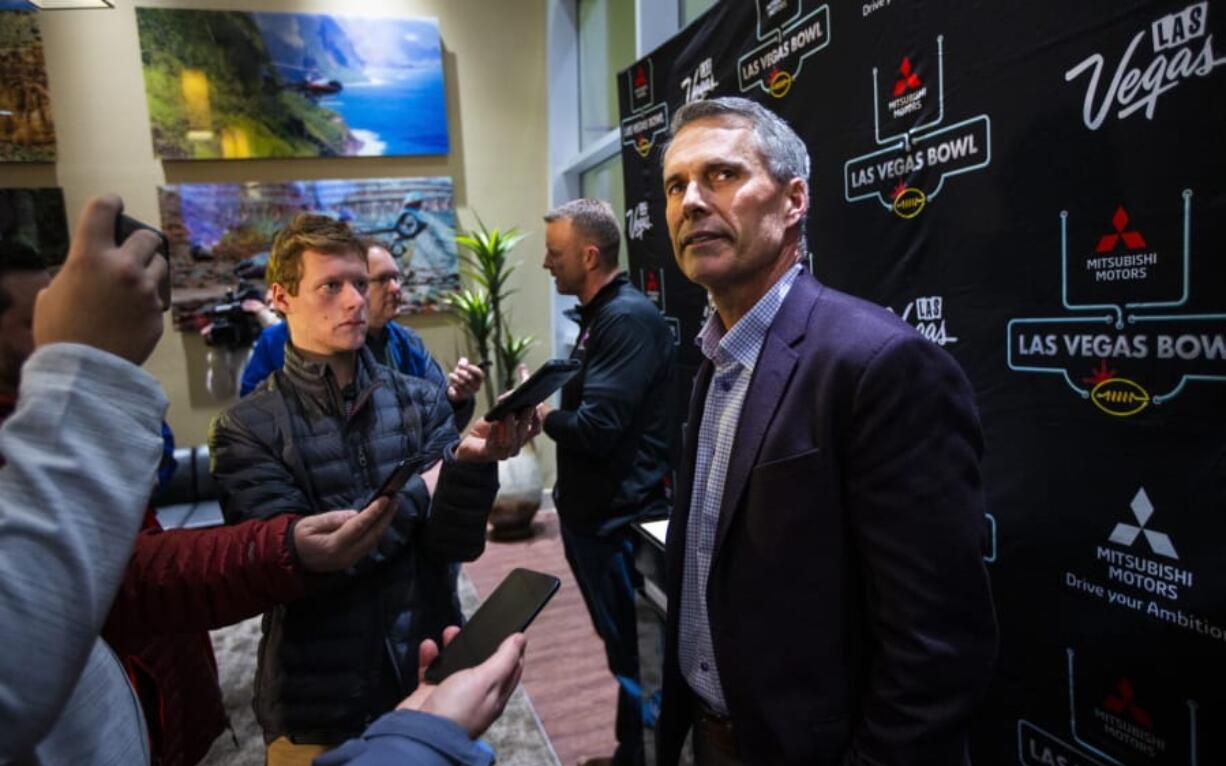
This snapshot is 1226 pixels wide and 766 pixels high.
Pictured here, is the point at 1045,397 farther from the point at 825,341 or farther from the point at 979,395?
the point at 825,341

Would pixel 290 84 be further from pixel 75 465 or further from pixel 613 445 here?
pixel 75 465

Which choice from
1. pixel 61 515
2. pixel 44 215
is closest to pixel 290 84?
pixel 44 215

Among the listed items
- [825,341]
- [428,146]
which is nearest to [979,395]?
[825,341]

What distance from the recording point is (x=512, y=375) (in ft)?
16.8

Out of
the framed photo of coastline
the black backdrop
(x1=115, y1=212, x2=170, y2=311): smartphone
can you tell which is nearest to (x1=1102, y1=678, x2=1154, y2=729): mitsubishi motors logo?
the black backdrop

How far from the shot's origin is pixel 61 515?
464 millimetres

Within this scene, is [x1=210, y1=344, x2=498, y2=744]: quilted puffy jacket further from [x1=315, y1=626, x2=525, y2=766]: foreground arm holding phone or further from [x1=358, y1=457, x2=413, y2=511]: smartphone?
[x1=315, y1=626, x2=525, y2=766]: foreground arm holding phone

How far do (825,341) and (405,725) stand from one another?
0.81 metres

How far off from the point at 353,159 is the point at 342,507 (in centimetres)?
435

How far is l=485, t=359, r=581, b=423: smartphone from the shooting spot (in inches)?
51.3

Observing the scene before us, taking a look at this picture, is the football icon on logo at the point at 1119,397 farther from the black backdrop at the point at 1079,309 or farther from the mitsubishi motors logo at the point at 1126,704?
the mitsubishi motors logo at the point at 1126,704

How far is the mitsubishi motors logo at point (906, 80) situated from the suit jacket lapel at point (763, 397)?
33.9 inches

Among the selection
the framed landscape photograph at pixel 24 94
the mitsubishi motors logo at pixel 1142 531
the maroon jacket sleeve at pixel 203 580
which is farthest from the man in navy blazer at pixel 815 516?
the framed landscape photograph at pixel 24 94

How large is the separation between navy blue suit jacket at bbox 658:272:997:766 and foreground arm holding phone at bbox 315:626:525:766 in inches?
18.9
